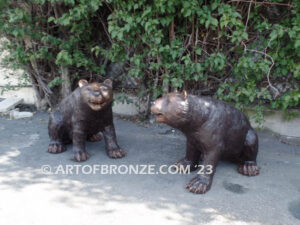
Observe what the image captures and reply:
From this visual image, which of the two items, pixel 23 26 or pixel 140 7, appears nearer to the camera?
pixel 140 7

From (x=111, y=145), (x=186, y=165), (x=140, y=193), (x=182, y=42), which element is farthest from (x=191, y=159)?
(x=182, y=42)

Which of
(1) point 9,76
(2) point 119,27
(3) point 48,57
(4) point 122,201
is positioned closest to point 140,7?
(2) point 119,27

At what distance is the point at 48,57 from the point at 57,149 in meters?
2.15

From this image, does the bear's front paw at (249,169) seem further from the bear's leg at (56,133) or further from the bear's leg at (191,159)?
the bear's leg at (56,133)

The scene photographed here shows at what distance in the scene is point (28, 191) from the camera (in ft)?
10.6

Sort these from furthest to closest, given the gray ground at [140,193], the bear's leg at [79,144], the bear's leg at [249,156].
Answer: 1. the bear's leg at [79,144]
2. the bear's leg at [249,156]
3. the gray ground at [140,193]

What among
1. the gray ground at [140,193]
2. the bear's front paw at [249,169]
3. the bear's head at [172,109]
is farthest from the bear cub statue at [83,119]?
the bear's front paw at [249,169]

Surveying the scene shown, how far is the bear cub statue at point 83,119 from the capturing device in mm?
3520

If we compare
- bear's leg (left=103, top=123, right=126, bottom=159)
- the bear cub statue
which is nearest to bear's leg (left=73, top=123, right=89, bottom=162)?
the bear cub statue

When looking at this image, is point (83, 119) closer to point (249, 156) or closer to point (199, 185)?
point (199, 185)

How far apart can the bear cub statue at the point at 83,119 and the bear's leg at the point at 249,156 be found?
1.64m

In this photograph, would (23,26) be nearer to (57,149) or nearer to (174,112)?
(57,149)

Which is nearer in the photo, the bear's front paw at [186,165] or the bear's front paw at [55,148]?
the bear's front paw at [186,165]

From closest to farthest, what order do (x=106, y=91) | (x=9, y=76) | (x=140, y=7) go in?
(x=106, y=91), (x=140, y=7), (x=9, y=76)
